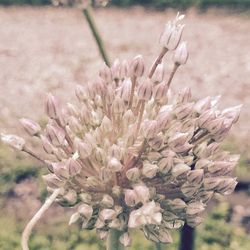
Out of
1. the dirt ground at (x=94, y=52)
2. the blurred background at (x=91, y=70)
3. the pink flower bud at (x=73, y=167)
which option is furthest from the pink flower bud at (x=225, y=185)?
the dirt ground at (x=94, y=52)

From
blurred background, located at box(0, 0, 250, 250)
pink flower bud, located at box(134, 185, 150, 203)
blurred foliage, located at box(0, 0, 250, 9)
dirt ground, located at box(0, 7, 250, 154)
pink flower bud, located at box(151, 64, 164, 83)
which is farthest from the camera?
blurred foliage, located at box(0, 0, 250, 9)

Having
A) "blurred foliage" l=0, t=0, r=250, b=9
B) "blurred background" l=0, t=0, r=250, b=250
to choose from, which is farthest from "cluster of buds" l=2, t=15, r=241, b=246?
"blurred foliage" l=0, t=0, r=250, b=9

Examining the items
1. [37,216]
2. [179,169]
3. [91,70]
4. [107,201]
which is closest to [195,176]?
[179,169]

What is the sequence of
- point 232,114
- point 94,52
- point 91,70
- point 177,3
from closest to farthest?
1. point 232,114
2. point 91,70
3. point 94,52
4. point 177,3

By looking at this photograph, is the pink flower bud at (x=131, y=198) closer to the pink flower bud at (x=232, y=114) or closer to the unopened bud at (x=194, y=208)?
the unopened bud at (x=194, y=208)

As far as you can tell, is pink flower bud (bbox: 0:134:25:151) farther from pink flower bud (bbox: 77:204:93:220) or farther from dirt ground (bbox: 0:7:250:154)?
dirt ground (bbox: 0:7:250:154)

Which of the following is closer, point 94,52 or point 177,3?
point 94,52

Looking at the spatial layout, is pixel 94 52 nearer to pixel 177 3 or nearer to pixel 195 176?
pixel 177 3
